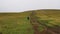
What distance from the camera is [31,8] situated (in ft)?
4.88

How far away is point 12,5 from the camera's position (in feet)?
4.79

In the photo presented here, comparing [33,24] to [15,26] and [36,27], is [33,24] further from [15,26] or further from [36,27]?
[15,26]

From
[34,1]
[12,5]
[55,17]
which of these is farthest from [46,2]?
[12,5]

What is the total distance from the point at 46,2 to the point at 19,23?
62 cm

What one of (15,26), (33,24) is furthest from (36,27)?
(15,26)

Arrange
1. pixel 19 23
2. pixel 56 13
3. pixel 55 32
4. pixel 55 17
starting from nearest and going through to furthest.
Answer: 1. pixel 55 32
2. pixel 19 23
3. pixel 55 17
4. pixel 56 13

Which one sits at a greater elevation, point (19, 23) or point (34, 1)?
point (34, 1)

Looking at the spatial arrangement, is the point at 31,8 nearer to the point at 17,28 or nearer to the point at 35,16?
the point at 35,16

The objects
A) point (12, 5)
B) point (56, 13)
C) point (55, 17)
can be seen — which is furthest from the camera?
point (12, 5)

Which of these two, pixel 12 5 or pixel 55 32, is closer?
pixel 55 32

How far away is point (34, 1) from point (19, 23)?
539mm

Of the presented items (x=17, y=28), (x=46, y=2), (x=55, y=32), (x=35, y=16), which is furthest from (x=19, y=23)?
(x=46, y=2)

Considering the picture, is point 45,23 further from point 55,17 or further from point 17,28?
point 17,28

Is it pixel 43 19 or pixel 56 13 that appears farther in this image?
pixel 56 13
